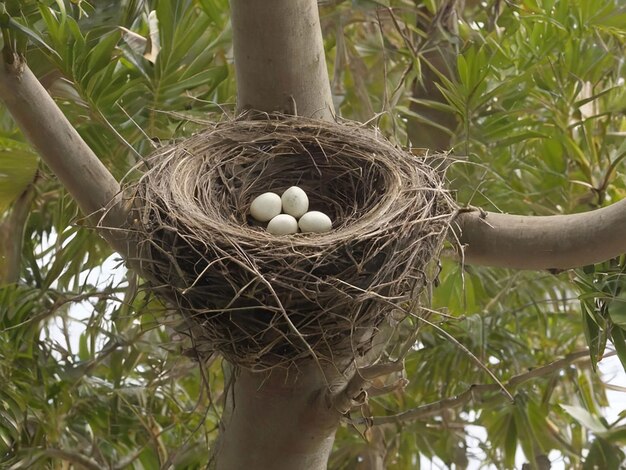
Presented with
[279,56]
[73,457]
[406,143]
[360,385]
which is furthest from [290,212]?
[73,457]

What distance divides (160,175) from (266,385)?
345mm

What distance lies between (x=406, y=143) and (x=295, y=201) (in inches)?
20.4

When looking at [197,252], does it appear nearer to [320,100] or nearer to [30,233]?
[320,100]

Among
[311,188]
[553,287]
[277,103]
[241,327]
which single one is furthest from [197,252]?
[553,287]

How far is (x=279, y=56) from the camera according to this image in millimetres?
1433

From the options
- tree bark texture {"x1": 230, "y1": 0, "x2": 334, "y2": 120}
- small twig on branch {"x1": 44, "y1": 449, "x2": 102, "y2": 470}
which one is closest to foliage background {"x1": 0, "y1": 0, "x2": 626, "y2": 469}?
small twig on branch {"x1": 44, "y1": 449, "x2": 102, "y2": 470}

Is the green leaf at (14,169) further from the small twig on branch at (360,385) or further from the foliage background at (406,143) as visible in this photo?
the small twig on branch at (360,385)

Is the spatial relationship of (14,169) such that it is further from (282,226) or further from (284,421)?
(284,421)

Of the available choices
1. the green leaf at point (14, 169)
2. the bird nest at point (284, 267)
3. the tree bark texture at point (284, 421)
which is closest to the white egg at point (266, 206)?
the bird nest at point (284, 267)

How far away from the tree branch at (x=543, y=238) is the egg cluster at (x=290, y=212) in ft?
0.75

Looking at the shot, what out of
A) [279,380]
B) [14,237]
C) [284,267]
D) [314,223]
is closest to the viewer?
[284,267]

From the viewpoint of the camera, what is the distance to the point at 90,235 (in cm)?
191

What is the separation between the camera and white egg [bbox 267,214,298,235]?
4.88ft

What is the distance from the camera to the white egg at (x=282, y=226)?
149 centimetres
